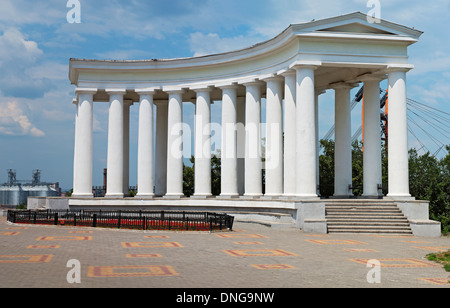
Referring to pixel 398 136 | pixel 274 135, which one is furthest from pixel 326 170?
pixel 398 136

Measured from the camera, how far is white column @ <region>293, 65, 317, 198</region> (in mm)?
46375

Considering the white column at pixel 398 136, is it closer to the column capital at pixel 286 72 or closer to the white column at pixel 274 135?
the column capital at pixel 286 72

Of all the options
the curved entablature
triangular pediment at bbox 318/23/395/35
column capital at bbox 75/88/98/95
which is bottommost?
column capital at bbox 75/88/98/95

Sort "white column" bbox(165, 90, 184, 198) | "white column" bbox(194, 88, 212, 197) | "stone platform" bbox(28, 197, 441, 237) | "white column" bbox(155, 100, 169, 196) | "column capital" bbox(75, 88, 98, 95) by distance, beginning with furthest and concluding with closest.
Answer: "white column" bbox(155, 100, 169, 196) < "column capital" bbox(75, 88, 98, 95) < "white column" bbox(165, 90, 184, 198) < "white column" bbox(194, 88, 212, 197) < "stone platform" bbox(28, 197, 441, 237)

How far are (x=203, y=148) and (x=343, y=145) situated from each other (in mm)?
14849

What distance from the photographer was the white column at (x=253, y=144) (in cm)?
5503

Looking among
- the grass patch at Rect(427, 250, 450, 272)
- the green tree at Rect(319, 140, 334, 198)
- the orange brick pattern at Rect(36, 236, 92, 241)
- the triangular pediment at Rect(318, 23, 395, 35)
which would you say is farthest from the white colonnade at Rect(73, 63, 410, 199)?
the orange brick pattern at Rect(36, 236, 92, 241)

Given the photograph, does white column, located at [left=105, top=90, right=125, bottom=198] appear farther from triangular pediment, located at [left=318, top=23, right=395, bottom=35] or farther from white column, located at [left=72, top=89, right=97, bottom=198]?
triangular pediment, located at [left=318, top=23, right=395, bottom=35]

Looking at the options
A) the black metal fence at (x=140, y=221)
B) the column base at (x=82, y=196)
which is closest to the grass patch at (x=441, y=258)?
the black metal fence at (x=140, y=221)

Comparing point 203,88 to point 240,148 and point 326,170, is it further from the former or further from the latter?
point 326,170

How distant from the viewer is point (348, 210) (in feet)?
153

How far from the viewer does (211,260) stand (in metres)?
26.1

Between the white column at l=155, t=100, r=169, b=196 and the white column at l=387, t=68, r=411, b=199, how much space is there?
30151 millimetres
